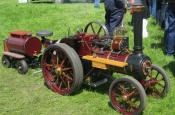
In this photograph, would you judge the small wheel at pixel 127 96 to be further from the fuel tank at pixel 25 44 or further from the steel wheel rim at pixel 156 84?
the fuel tank at pixel 25 44

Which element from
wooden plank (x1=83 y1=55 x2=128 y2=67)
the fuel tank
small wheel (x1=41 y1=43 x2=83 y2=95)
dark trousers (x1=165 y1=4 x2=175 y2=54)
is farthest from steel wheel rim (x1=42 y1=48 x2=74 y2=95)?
dark trousers (x1=165 y1=4 x2=175 y2=54)

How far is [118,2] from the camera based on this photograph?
27.7 feet

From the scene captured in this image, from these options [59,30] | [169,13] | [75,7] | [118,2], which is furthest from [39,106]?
[75,7]

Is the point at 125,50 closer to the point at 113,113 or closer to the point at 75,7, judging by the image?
the point at 113,113

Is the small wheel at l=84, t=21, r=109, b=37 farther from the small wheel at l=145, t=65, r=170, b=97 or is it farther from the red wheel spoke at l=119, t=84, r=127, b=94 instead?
the red wheel spoke at l=119, t=84, r=127, b=94

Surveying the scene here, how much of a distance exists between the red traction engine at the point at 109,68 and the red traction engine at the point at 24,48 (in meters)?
1.06

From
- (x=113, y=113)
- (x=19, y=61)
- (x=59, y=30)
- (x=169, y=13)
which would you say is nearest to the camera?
(x=113, y=113)

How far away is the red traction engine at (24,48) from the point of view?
7.78 metres

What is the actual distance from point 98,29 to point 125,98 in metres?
2.56

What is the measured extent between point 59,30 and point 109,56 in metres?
6.59

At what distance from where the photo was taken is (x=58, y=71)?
6.55 metres

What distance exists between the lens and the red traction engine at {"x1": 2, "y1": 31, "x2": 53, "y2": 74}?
7.78 m

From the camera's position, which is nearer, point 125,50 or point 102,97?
point 125,50

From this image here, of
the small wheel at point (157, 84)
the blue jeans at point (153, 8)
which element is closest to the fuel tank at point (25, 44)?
the small wheel at point (157, 84)
